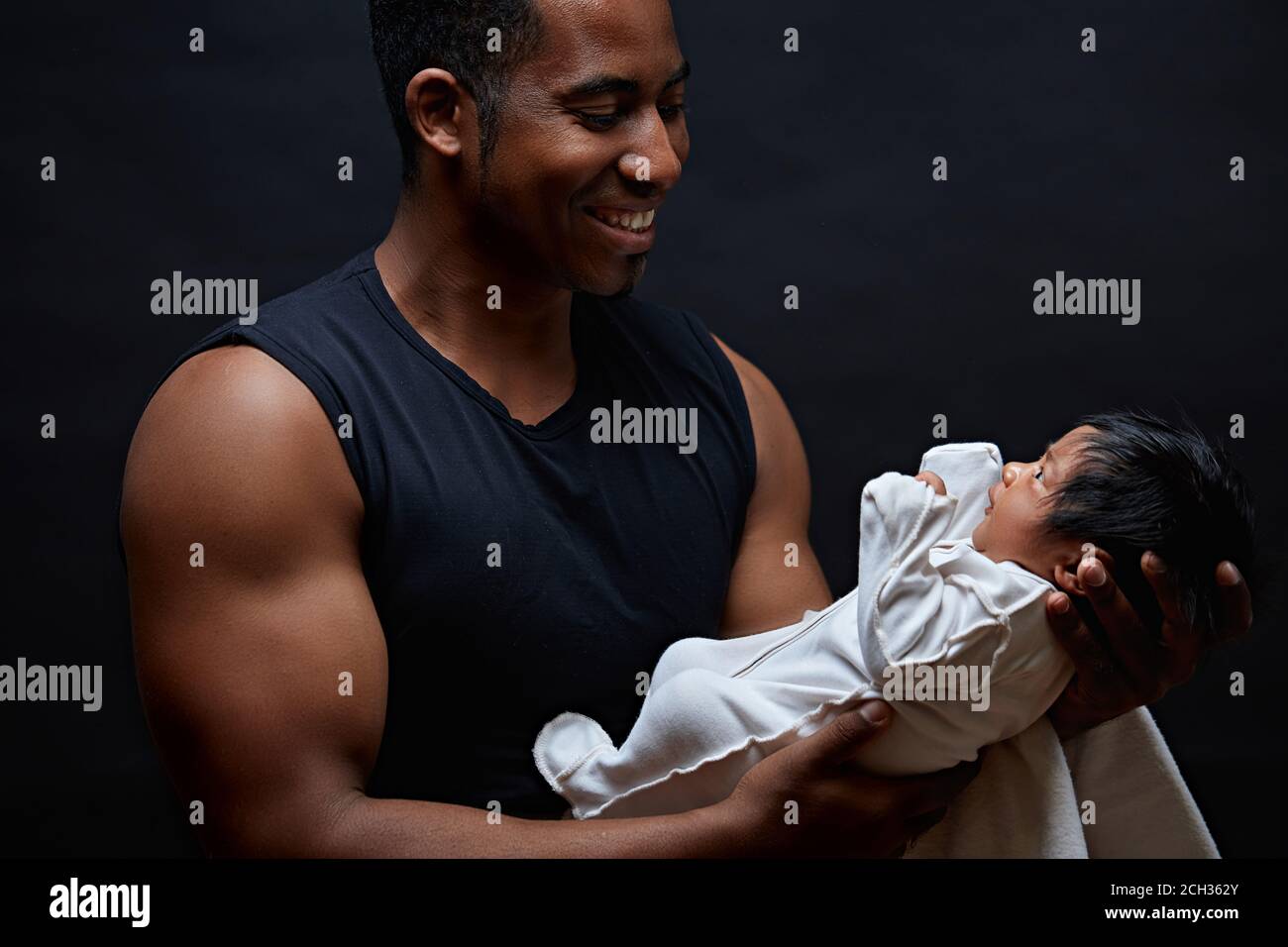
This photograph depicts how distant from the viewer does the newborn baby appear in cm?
169

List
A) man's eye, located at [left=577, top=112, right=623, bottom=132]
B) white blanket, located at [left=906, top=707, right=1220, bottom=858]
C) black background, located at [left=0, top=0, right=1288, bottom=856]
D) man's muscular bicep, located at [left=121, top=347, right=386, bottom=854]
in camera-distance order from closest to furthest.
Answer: man's muscular bicep, located at [left=121, top=347, right=386, bottom=854] → white blanket, located at [left=906, top=707, right=1220, bottom=858] → man's eye, located at [left=577, top=112, right=623, bottom=132] → black background, located at [left=0, top=0, right=1288, bottom=856]

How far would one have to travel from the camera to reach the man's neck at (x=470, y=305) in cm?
198

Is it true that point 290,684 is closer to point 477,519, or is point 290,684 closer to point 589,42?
point 477,519

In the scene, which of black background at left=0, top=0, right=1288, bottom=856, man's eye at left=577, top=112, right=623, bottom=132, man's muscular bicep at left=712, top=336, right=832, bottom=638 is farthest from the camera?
black background at left=0, top=0, right=1288, bottom=856

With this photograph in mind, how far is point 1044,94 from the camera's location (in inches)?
110

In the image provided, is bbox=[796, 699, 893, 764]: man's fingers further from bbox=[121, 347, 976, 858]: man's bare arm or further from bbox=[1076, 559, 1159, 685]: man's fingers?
bbox=[1076, 559, 1159, 685]: man's fingers

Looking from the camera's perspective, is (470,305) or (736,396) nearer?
(470,305)

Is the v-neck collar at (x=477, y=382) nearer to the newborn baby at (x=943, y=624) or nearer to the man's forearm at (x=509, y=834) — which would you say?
the newborn baby at (x=943, y=624)

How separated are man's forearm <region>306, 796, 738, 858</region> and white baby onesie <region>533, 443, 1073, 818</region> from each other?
75 mm

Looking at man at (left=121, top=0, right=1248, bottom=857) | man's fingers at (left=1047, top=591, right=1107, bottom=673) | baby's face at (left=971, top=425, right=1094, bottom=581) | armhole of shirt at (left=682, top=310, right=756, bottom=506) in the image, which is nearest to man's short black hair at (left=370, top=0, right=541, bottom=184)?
man at (left=121, top=0, right=1248, bottom=857)

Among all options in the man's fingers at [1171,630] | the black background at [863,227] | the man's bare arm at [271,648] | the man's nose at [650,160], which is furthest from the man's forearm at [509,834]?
the black background at [863,227]

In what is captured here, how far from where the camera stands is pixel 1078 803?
1908mm

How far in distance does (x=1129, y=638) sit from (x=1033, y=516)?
179mm

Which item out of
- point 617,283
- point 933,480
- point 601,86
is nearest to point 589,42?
point 601,86
